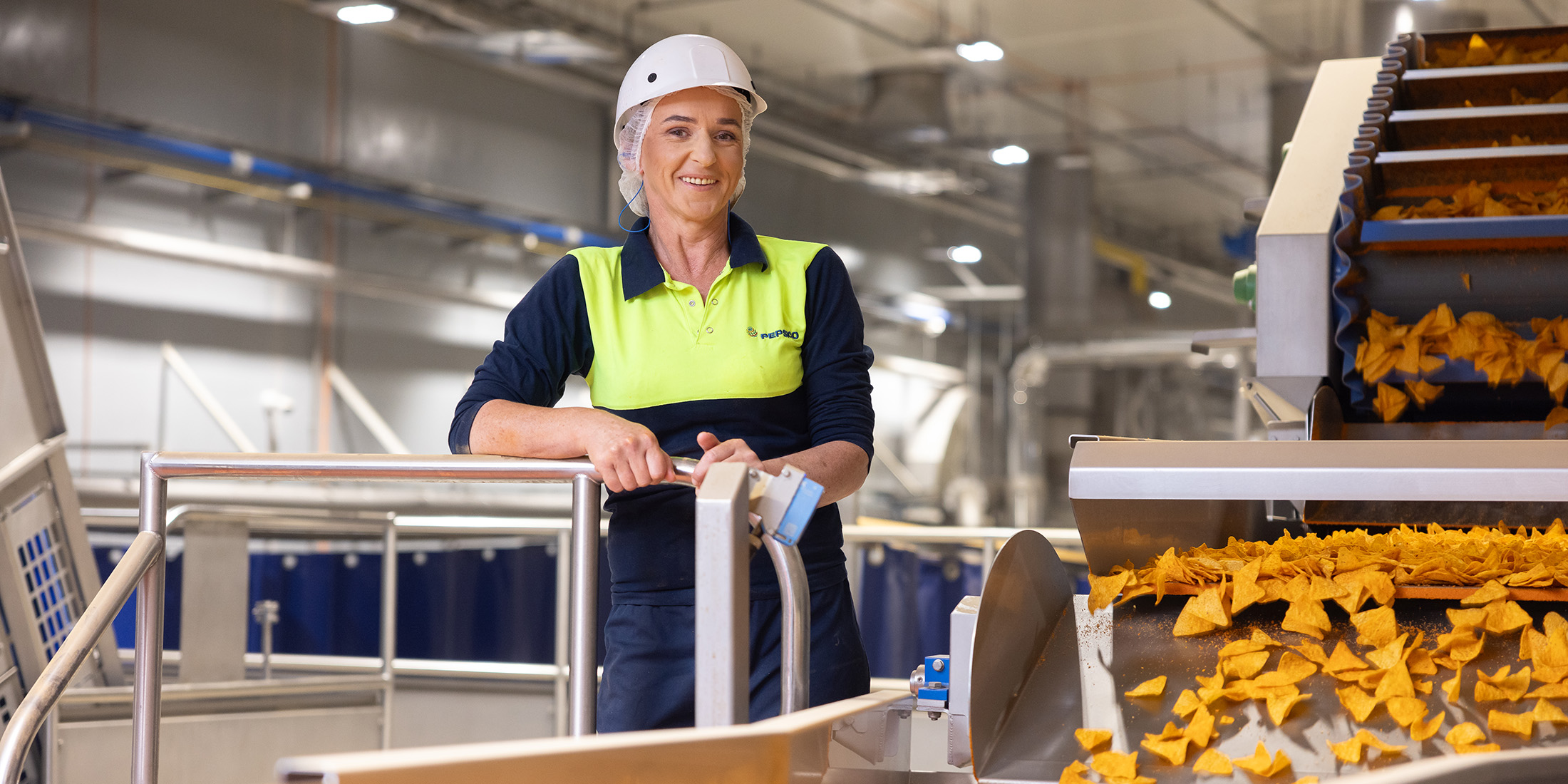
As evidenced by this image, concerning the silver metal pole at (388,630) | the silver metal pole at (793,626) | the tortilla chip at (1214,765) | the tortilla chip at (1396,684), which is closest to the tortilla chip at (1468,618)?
the tortilla chip at (1396,684)

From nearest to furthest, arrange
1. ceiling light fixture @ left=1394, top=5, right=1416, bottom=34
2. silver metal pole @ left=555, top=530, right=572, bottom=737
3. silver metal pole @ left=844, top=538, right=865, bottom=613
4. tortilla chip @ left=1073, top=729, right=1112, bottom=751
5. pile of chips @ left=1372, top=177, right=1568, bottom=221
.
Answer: tortilla chip @ left=1073, top=729, right=1112, bottom=751, pile of chips @ left=1372, top=177, right=1568, bottom=221, silver metal pole @ left=555, top=530, right=572, bottom=737, silver metal pole @ left=844, top=538, right=865, bottom=613, ceiling light fixture @ left=1394, top=5, right=1416, bottom=34

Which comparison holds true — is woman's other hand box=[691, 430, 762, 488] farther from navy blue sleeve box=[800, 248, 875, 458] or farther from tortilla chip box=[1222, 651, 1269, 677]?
tortilla chip box=[1222, 651, 1269, 677]

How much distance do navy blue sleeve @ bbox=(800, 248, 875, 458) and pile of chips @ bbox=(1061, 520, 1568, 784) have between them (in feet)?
1.16

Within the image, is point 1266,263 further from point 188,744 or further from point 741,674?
point 188,744

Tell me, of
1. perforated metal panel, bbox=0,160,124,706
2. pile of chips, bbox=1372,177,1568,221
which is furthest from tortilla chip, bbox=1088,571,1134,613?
perforated metal panel, bbox=0,160,124,706

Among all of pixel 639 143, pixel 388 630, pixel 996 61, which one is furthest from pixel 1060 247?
pixel 639 143

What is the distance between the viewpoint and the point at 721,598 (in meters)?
1.23

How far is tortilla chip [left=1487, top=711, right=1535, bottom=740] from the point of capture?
123cm

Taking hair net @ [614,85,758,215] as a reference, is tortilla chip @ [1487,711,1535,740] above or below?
below

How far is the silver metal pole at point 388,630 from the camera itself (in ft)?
12.1

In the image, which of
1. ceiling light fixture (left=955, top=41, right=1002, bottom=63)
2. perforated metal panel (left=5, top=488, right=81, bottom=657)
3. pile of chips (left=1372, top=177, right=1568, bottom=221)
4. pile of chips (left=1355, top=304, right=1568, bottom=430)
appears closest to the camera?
pile of chips (left=1355, top=304, right=1568, bottom=430)

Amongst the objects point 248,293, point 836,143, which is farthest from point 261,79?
point 836,143

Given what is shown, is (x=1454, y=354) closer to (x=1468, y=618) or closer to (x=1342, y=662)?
(x=1468, y=618)

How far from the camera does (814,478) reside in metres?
1.61
